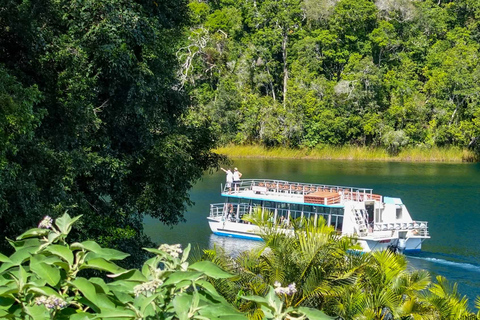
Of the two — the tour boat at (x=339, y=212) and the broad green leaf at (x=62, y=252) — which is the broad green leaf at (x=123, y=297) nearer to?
the broad green leaf at (x=62, y=252)

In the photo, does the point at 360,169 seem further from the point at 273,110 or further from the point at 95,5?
the point at 95,5

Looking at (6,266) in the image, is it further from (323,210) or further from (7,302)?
(323,210)

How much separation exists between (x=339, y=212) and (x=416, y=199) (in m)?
10.6

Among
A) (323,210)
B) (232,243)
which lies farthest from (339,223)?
(232,243)

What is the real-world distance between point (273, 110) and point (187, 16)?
4827cm

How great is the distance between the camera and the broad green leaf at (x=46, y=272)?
2684 mm

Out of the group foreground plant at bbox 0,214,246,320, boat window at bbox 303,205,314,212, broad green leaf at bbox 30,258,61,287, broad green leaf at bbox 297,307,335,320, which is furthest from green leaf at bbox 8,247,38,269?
boat window at bbox 303,205,314,212

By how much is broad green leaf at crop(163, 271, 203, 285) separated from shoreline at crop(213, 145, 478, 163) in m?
54.3

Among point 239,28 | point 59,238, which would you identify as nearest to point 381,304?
point 59,238

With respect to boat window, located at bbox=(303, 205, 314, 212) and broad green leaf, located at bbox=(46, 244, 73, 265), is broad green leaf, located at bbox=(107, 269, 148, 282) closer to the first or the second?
broad green leaf, located at bbox=(46, 244, 73, 265)

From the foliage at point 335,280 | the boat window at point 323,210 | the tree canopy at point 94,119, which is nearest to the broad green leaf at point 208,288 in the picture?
the foliage at point 335,280

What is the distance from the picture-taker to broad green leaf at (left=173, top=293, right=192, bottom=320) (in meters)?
2.41

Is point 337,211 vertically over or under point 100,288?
under

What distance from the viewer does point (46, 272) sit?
8.87 ft
